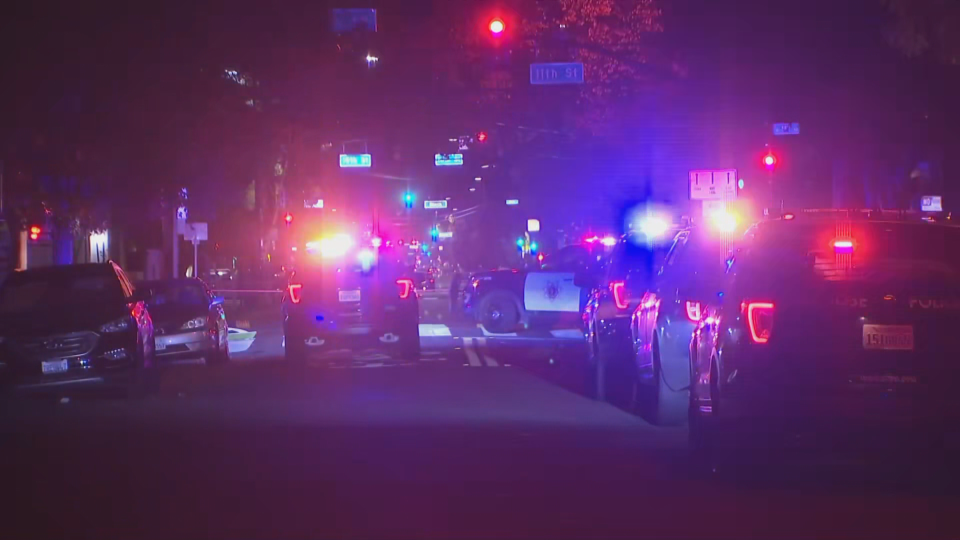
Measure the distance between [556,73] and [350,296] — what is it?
859cm

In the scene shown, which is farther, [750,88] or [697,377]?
[750,88]

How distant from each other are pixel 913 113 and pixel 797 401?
55.7ft

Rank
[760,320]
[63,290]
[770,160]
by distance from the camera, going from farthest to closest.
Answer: [770,160] → [63,290] → [760,320]

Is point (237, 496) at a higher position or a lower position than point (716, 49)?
lower

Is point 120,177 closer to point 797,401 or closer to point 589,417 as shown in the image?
point 589,417

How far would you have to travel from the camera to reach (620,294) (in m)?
15.3

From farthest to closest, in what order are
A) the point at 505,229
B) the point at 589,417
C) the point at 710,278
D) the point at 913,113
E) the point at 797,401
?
the point at 505,229 → the point at 913,113 → the point at 589,417 → the point at 710,278 → the point at 797,401

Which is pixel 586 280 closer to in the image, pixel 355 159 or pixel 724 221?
pixel 724 221

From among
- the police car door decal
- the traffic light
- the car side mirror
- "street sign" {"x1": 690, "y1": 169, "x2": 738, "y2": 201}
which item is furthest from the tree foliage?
the police car door decal

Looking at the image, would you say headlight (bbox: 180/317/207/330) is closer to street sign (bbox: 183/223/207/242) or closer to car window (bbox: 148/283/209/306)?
car window (bbox: 148/283/209/306)

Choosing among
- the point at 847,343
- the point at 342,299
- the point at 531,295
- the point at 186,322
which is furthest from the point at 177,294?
the point at 847,343

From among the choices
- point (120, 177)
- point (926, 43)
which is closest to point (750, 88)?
point (926, 43)

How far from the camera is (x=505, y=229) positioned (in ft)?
197

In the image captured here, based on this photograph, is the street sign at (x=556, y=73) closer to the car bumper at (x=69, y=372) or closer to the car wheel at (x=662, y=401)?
the car bumper at (x=69, y=372)
